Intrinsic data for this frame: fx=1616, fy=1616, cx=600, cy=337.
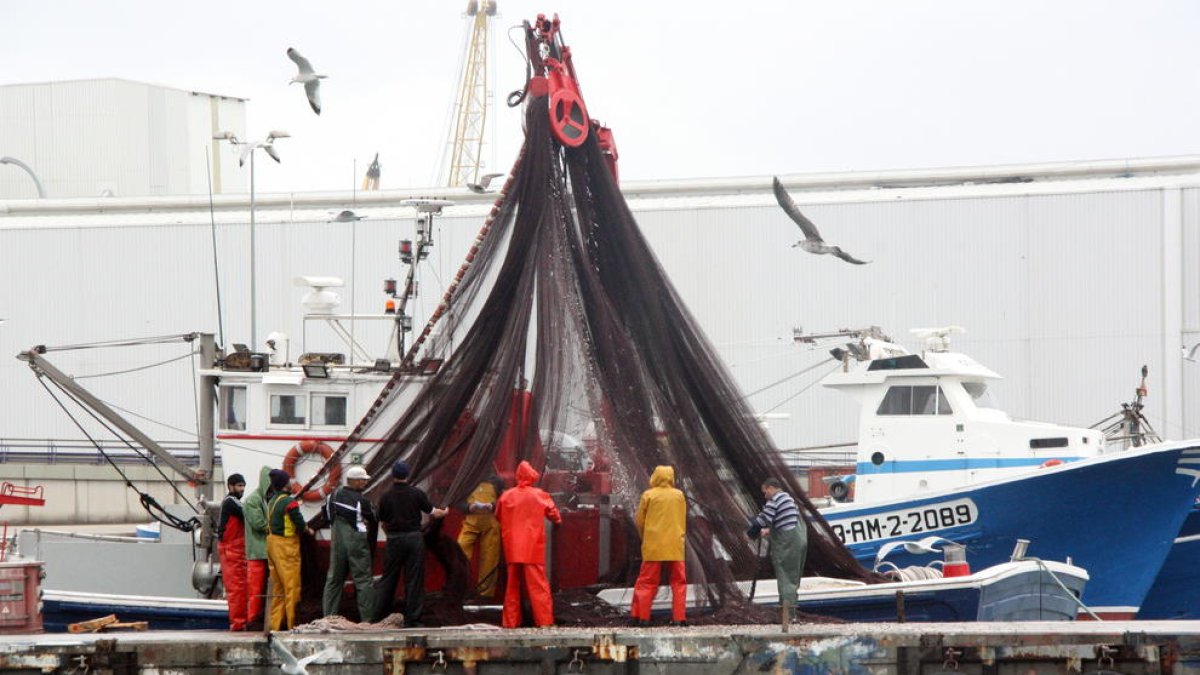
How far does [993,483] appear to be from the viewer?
670 inches

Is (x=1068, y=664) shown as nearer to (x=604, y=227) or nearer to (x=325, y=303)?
(x=604, y=227)

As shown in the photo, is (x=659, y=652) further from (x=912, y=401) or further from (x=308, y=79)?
(x=308, y=79)

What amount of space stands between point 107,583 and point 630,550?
18.3 ft

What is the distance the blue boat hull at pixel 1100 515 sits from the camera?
16.7 metres

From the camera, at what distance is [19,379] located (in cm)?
3500

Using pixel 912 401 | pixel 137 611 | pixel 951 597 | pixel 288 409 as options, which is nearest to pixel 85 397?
pixel 288 409

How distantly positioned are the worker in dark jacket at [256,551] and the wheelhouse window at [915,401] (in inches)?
350

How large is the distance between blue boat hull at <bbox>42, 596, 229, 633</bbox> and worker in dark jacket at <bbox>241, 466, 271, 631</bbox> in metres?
1.19

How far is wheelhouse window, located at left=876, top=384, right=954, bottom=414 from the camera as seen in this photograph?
61.4 feet

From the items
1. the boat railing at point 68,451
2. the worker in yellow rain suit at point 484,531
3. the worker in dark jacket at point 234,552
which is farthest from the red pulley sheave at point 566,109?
the boat railing at point 68,451

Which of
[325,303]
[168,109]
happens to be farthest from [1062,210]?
[168,109]

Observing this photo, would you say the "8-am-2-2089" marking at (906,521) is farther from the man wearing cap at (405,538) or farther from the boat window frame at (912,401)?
the man wearing cap at (405,538)

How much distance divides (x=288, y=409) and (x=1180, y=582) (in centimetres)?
1040

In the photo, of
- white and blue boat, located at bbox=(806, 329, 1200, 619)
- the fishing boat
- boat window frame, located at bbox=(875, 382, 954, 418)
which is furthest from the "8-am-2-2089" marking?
the fishing boat
